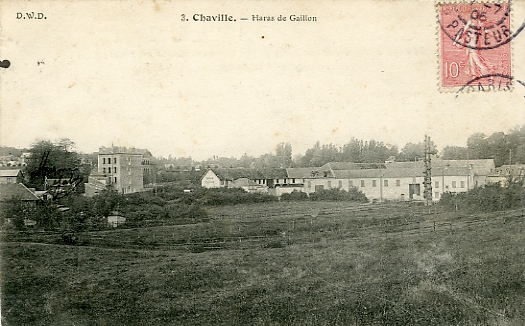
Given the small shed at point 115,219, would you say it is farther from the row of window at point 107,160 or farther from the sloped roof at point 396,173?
the sloped roof at point 396,173

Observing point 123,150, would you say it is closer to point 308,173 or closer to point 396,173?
point 308,173

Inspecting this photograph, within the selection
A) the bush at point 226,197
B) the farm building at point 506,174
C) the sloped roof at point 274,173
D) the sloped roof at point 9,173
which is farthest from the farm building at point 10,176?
the farm building at point 506,174

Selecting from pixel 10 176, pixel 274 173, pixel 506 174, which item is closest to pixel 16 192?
pixel 10 176

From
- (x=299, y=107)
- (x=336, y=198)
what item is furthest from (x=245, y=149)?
(x=336, y=198)

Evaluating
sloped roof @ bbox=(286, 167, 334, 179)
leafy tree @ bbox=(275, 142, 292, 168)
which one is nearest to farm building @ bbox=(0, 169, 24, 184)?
leafy tree @ bbox=(275, 142, 292, 168)

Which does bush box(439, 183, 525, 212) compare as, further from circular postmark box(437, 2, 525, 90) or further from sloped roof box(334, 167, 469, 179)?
circular postmark box(437, 2, 525, 90)
